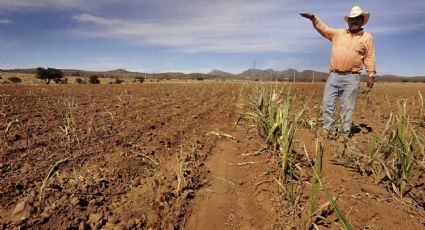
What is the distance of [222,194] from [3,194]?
5.82 ft

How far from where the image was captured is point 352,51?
16.8 ft

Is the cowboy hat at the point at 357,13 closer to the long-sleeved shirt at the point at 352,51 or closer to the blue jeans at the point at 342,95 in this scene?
the long-sleeved shirt at the point at 352,51

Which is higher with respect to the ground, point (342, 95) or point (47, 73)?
point (342, 95)

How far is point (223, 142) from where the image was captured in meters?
5.13

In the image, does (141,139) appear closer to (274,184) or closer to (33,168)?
(33,168)

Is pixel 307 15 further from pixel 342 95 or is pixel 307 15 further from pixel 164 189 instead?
pixel 164 189

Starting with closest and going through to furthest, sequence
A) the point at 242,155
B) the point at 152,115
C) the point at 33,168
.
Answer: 1. the point at 33,168
2. the point at 242,155
3. the point at 152,115

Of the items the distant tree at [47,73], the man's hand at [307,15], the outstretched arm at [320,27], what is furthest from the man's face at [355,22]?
the distant tree at [47,73]

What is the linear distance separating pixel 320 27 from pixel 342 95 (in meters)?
1.09

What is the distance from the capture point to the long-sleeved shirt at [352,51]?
16.7 feet

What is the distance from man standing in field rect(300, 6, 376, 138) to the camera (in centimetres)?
509

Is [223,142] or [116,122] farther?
[116,122]

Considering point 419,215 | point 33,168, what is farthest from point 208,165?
point 419,215

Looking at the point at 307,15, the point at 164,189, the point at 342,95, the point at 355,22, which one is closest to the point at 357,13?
the point at 355,22
